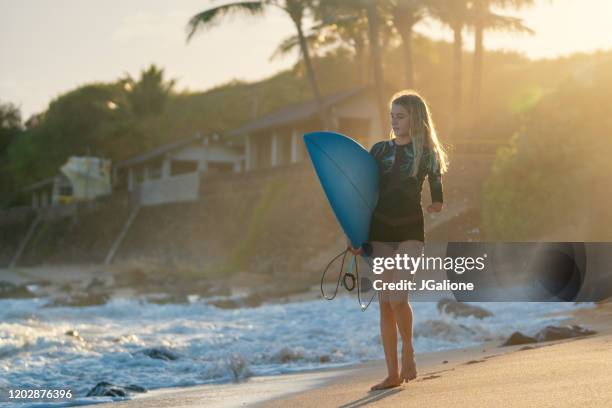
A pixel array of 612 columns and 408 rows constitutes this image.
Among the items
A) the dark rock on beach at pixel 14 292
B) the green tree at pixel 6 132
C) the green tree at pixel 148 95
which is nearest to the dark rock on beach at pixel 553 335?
the dark rock on beach at pixel 14 292

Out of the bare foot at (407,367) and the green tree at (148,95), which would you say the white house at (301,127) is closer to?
the green tree at (148,95)

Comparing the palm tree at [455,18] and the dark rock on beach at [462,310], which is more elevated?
the palm tree at [455,18]

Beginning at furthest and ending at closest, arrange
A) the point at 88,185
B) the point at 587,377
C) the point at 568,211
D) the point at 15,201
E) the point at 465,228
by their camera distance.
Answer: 1. the point at 15,201
2. the point at 88,185
3. the point at 465,228
4. the point at 568,211
5. the point at 587,377

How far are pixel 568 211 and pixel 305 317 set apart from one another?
8158 millimetres

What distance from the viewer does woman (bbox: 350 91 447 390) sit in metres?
5.88

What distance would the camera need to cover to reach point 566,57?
61844 millimetres

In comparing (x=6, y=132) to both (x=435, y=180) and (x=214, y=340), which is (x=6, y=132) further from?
(x=435, y=180)

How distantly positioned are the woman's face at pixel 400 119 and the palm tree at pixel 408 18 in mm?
25409

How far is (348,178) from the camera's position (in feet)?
20.5

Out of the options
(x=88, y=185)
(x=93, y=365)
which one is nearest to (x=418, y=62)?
(x=88, y=185)

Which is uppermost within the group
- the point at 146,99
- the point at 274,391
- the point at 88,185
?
the point at 146,99

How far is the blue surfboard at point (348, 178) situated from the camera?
19.9ft

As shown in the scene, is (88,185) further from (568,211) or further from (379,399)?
(379,399)

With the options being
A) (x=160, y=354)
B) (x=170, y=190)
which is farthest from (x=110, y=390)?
(x=170, y=190)
